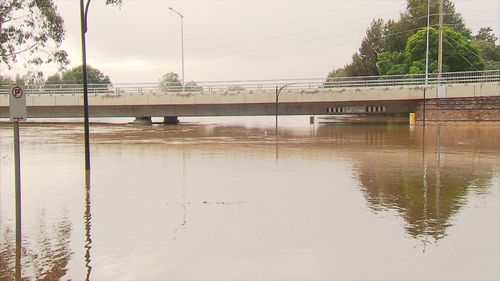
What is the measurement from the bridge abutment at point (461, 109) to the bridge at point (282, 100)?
8 centimetres

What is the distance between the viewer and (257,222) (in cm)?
895

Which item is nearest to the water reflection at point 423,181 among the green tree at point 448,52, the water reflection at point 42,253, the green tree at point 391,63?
the water reflection at point 42,253

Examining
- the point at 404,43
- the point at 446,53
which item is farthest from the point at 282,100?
the point at 404,43

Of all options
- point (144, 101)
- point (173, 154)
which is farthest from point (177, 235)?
point (144, 101)

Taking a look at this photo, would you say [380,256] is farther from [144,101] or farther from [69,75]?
[69,75]

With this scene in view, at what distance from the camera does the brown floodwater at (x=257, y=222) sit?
655 cm

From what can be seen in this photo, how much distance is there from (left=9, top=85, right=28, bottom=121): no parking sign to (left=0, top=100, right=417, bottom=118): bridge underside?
47.3 meters

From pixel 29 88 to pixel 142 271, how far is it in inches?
2284

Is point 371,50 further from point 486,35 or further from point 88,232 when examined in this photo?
point 88,232

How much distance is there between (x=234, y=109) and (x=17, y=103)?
4828 centimetres

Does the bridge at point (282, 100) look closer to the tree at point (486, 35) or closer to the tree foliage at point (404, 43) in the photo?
the tree foliage at point (404, 43)

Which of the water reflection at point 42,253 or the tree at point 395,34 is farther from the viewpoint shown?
the tree at point 395,34

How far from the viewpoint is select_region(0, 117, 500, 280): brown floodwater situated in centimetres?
655

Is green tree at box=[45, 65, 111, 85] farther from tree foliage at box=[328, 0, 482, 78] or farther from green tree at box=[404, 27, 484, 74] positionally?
green tree at box=[404, 27, 484, 74]
